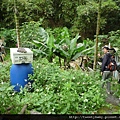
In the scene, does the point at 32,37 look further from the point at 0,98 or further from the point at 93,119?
the point at 93,119

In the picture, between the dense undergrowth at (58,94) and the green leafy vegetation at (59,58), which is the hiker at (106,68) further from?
the dense undergrowth at (58,94)

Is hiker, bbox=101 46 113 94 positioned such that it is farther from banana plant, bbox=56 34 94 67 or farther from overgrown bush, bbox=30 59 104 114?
banana plant, bbox=56 34 94 67

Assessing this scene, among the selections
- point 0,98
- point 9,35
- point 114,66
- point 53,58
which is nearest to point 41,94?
point 0,98

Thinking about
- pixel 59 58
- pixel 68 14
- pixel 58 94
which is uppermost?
pixel 68 14

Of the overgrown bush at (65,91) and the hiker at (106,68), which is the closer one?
the overgrown bush at (65,91)

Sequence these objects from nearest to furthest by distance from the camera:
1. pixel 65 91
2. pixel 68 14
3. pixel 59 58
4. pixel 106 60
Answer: pixel 65 91
pixel 106 60
pixel 59 58
pixel 68 14

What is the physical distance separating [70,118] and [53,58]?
4.01 metres

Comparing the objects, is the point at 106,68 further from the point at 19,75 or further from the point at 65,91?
the point at 19,75

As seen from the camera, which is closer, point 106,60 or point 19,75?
point 19,75

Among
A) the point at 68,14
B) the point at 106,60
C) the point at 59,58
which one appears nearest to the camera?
the point at 106,60

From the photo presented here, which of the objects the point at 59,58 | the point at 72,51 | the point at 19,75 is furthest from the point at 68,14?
the point at 19,75

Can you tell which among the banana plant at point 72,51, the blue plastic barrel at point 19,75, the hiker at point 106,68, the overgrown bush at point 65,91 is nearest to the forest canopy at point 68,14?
the banana plant at point 72,51

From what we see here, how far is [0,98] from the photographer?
3.84m

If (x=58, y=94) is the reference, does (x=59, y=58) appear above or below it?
above
